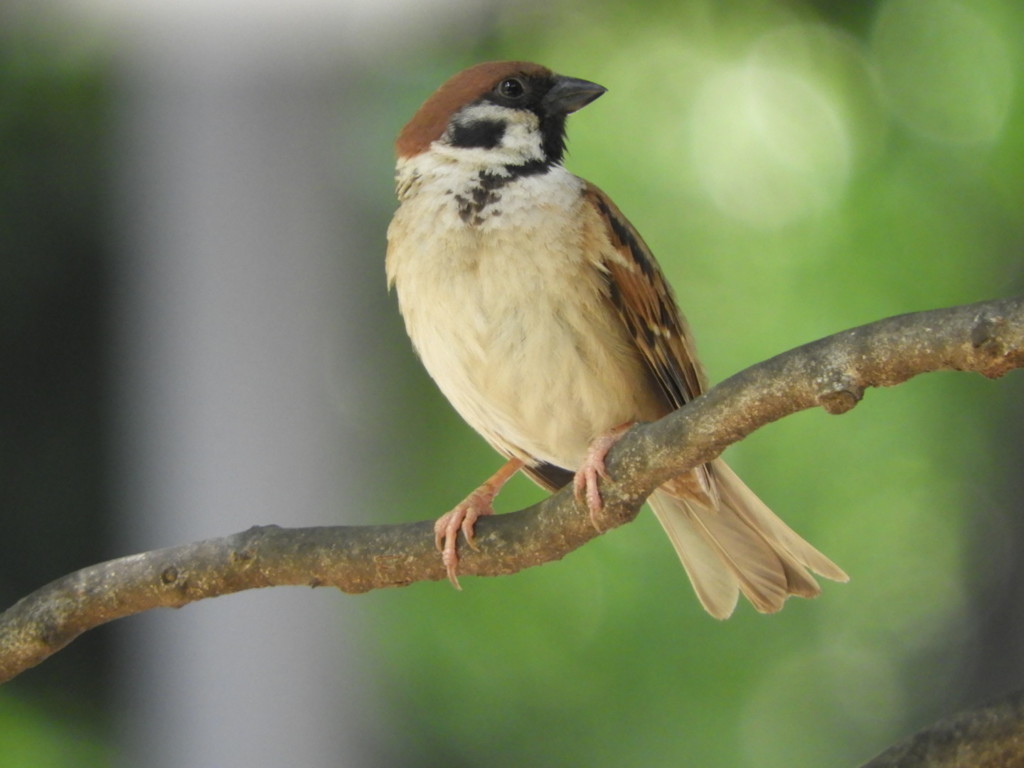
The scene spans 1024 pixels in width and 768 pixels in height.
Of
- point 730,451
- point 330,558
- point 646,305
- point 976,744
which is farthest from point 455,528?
point 730,451

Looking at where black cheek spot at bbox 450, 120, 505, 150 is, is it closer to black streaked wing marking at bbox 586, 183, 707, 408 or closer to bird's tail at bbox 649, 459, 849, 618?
black streaked wing marking at bbox 586, 183, 707, 408

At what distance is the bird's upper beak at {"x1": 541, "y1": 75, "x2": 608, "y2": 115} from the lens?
1.21m

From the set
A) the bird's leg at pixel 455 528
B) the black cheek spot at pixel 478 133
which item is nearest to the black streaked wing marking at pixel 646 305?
the black cheek spot at pixel 478 133

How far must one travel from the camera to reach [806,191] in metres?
1.94

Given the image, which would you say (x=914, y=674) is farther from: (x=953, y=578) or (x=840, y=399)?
(x=840, y=399)

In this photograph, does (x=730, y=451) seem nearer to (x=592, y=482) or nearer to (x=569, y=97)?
(x=569, y=97)

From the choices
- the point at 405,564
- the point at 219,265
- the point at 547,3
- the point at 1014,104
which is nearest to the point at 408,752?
the point at 219,265

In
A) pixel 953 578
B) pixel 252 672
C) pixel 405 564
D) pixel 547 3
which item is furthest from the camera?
pixel 547 3

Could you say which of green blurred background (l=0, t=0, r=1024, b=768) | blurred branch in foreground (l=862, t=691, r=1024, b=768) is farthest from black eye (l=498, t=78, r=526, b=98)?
blurred branch in foreground (l=862, t=691, r=1024, b=768)

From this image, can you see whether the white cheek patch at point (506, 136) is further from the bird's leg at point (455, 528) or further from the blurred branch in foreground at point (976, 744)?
the blurred branch in foreground at point (976, 744)

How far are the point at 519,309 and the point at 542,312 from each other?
0.07ft

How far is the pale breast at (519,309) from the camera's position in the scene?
1.09 meters

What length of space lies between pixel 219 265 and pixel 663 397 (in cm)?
91

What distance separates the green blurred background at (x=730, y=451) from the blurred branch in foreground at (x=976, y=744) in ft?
3.18
